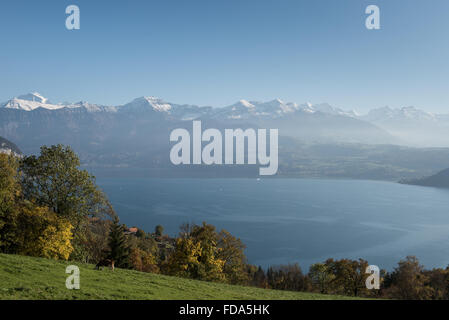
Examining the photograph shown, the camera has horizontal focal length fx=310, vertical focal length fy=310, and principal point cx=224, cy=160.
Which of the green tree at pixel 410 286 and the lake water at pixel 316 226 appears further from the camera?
the lake water at pixel 316 226

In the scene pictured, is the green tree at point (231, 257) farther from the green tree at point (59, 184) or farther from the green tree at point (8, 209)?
the green tree at point (8, 209)

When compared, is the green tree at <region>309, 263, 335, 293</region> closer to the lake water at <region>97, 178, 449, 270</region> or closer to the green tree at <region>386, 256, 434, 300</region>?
the green tree at <region>386, 256, 434, 300</region>

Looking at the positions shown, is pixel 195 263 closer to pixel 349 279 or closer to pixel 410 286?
pixel 349 279

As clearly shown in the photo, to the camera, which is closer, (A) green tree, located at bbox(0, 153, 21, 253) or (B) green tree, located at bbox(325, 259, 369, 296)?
(A) green tree, located at bbox(0, 153, 21, 253)

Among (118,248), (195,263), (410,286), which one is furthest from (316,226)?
(195,263)

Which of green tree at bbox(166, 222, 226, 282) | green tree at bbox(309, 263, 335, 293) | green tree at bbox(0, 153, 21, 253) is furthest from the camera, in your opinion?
green tree at bbox(309, 263, 335, 293)

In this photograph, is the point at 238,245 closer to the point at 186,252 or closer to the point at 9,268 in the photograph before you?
the point at 186,252

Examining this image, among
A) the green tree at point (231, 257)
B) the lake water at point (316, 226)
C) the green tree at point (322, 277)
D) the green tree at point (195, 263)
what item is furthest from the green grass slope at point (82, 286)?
the lake water at point (316, 226)

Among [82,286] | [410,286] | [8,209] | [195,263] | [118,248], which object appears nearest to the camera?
[82,286]

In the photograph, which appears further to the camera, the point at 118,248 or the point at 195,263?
the point at 118,248

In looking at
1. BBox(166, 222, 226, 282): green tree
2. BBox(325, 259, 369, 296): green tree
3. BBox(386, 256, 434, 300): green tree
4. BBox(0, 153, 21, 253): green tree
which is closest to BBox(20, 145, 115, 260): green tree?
BBox(0, 153, 21, 253): green tree

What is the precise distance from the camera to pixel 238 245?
43.3 m

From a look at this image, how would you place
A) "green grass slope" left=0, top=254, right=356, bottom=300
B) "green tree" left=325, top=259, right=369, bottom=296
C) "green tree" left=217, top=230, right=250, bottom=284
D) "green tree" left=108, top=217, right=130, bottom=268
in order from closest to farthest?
1. "green grass slope" left=0, top=254, right=356, bottom=300
2. "green tree" left=108, top=217, right=130, bottom=268
3. "green tree" left=217, top=230, right=250, bottom=284
4. "green tree" left=325, top=259, right=369, bottom=296

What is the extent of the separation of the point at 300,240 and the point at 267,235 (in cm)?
1348
